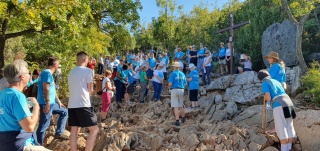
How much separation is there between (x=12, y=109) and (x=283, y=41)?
13.6m

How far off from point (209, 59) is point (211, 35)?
11.5 meters

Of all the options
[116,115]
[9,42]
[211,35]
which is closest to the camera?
[116,115]

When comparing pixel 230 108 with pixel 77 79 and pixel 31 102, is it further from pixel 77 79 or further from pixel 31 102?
pixel 31 102

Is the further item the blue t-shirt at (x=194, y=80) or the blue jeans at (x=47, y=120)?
the blue t-shirt at (x=194, y=80)

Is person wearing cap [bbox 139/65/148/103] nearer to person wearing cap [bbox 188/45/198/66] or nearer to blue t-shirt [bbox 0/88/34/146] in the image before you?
person wearing cap [bbox 188/45/198/66]

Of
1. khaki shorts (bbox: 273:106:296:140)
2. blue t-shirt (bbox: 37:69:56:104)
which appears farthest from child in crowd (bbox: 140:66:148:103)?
khaki shorts (bbox: 273:106:296:140)

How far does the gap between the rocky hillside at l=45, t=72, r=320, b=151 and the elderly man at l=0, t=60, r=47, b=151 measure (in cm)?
280

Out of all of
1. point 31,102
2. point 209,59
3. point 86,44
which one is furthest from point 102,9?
point 31,102

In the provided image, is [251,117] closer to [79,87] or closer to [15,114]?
[79,87]

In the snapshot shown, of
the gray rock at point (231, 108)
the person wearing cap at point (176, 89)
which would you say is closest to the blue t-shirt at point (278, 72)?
the person wearing cap at point (176, 89)

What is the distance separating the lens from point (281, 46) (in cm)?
1396

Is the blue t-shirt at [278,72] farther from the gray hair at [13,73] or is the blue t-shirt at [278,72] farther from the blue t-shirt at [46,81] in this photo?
the gray hair at [13,73]

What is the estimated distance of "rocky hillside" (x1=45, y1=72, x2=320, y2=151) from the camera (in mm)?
6274

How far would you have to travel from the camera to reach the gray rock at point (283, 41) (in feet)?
43.8
